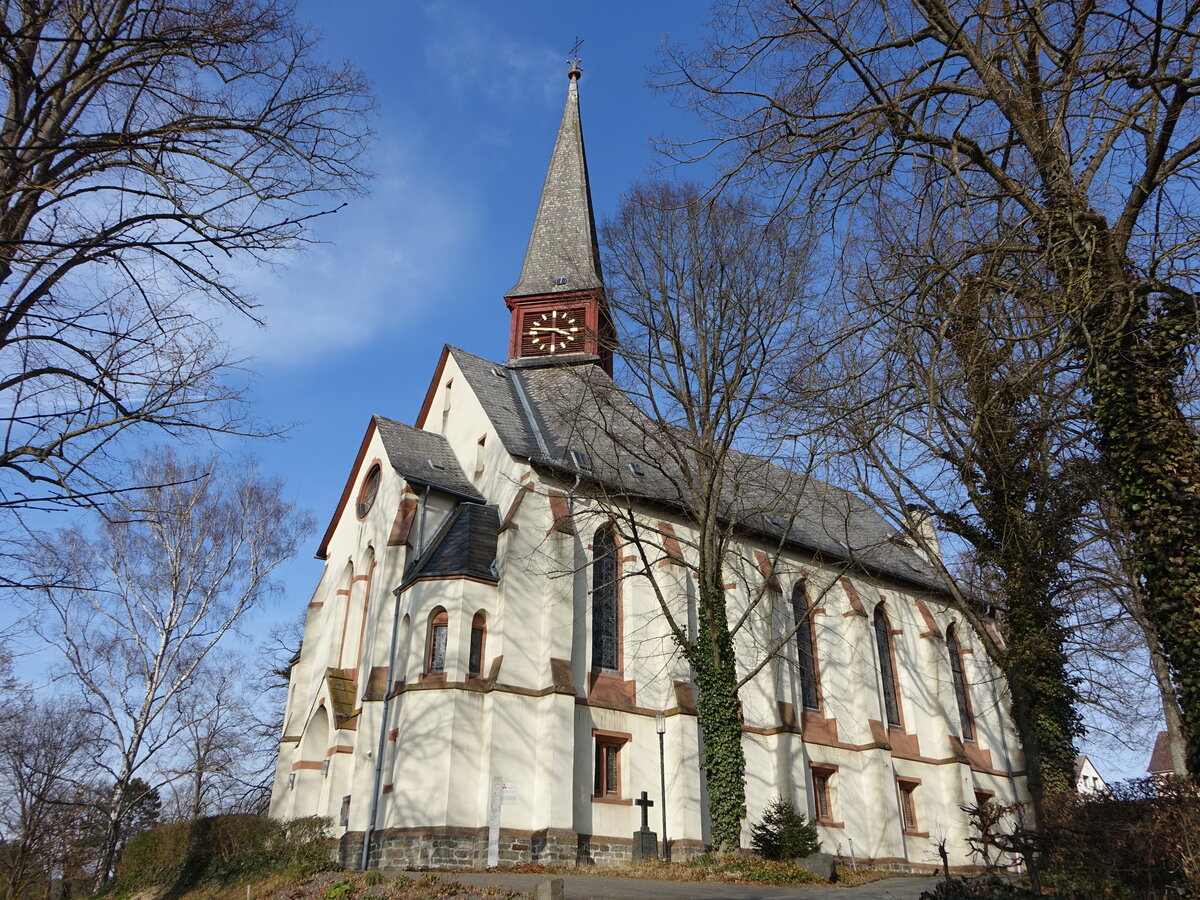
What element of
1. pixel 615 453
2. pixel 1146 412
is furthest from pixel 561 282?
pixel 1146 412

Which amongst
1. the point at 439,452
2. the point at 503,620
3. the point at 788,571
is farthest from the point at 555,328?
the point at 503,620

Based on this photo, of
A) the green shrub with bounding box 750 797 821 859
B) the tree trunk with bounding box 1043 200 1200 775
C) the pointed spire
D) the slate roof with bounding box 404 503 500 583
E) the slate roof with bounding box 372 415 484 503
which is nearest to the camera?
the tree trunk with bounding box 1043 200 1200 775

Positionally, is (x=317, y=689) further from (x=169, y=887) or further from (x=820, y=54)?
(x=820, y=54)

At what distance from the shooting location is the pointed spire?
94.1ft

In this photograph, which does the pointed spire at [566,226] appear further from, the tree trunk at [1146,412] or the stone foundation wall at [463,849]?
the tree trunk at [1146,412]

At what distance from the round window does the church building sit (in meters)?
0.08

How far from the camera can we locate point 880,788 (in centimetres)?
2117

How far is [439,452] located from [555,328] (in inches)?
264

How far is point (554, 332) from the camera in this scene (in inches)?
1079

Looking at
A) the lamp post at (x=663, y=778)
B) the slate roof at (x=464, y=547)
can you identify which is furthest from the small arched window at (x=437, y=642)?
the lamp post at (x=663, y=778)

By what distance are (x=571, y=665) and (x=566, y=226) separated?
1829 cm

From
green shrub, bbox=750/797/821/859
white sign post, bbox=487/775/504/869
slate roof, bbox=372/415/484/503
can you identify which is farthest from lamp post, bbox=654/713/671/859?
slate roof, bbox=372/415/484/503

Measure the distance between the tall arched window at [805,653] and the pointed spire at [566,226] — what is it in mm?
10982

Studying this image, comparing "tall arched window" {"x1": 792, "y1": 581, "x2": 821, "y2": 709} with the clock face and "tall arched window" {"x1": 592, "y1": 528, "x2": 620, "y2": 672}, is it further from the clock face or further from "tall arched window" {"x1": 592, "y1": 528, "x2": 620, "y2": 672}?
the clock face
